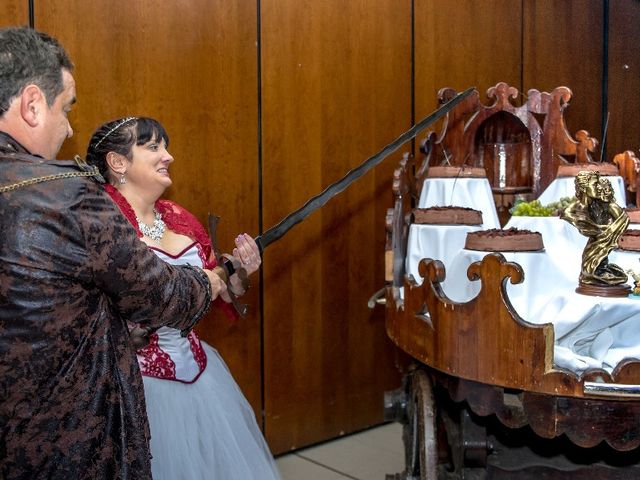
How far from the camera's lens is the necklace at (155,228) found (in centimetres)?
220

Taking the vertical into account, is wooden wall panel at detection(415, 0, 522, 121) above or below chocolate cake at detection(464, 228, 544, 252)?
above

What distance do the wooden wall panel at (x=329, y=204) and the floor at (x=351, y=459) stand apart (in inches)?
2.7

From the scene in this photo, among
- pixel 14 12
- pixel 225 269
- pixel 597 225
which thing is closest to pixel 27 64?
pixel 225 269

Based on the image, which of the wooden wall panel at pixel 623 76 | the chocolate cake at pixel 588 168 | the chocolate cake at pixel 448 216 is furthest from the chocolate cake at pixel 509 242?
the wooden wall panel at pixel 623 76

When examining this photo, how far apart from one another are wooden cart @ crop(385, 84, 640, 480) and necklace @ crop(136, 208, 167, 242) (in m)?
0.84

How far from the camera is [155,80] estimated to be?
124 inches

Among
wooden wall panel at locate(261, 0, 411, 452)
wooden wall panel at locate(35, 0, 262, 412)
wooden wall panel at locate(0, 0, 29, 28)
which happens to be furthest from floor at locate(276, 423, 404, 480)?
wooden wall panel at locate(0, 0, 29, 28)

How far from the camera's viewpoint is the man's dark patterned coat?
1308 mm

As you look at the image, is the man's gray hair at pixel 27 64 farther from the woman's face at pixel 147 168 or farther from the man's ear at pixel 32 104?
the woman's face at pixel 147 168

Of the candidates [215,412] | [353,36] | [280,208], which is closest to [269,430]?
[280,208]

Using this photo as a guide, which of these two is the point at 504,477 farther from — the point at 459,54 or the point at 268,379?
the point at 459,54

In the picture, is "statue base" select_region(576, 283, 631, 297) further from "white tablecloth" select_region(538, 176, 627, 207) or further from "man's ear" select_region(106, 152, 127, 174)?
"man's ear" select_region(106, 152, 127, 174)

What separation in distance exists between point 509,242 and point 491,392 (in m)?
0.58

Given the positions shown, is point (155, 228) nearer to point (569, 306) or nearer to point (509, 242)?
point (509, 242)
